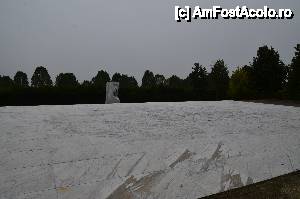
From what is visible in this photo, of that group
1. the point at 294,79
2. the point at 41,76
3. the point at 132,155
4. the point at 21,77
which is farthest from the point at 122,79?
the point at 132,155

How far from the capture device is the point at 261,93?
3316 cm

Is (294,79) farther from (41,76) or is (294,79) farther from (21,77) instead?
(21,77)

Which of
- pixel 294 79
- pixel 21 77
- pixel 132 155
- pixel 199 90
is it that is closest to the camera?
pixel 132 155

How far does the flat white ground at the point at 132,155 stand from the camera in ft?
17.4

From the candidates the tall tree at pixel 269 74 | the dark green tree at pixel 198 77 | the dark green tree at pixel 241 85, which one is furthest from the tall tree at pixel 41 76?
the tall tree at pixel 269 74

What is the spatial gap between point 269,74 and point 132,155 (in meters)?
29.7

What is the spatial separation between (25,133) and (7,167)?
1960mm

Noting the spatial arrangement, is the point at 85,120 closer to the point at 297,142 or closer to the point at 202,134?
the point at 202,134

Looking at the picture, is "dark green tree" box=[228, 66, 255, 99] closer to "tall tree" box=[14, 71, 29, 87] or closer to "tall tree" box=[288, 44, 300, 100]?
"tall tree" box=[288, 44, 300, 100]

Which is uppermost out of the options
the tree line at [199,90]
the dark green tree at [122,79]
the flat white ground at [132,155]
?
the dark green tree at [122,79]

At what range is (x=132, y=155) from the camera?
661cm

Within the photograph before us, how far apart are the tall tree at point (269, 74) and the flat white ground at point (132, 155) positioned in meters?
23.5

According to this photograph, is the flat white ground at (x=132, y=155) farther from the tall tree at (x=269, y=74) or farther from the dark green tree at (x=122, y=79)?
the dark green tree at (x=122, y=79)

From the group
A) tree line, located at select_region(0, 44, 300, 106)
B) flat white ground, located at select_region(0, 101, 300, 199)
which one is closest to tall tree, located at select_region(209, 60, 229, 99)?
tree line, located at select_region(0, 44, 300, 106)
